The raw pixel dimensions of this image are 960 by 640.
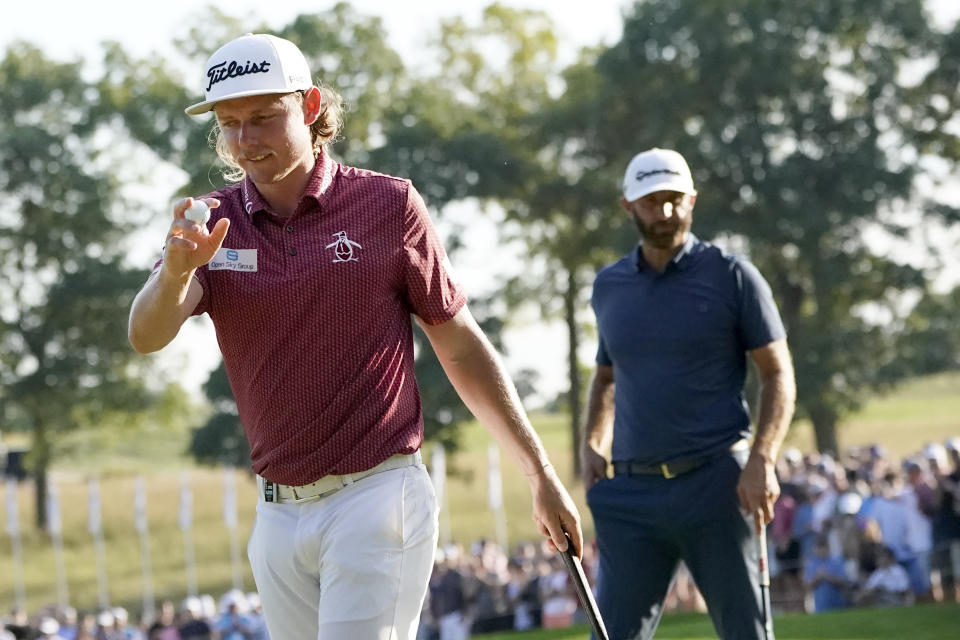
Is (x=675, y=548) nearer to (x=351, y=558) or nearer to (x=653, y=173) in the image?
(x=653, y=173)

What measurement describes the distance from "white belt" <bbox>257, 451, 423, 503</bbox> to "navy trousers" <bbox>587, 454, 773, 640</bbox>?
2397 mm

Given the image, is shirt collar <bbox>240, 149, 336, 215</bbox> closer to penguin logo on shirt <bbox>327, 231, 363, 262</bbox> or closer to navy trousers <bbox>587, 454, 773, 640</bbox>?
penguin logo on shirt <bbox>327, 231, 363, 262</bbox>

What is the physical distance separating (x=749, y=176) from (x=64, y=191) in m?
23.8

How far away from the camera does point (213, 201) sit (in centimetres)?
Result: 430

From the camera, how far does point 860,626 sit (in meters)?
13.7

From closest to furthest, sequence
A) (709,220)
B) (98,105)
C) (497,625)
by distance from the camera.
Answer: (497,625)
(709,220)
(98,105)

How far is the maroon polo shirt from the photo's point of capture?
4516 millimetres

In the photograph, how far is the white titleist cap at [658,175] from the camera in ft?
23.1

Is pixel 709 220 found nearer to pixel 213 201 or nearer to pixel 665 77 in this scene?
pixel 665 77

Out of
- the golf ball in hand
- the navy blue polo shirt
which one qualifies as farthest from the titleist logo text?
the golf ball in hand

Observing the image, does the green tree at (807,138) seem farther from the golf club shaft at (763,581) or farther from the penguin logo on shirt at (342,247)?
the penguin logo on shirt at (342,247)

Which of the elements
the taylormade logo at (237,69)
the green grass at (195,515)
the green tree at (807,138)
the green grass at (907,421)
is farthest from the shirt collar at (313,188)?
the green grass at (907,421)

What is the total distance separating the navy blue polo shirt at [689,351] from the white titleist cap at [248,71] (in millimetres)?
2913

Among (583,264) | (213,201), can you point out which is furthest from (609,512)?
(583,264)
